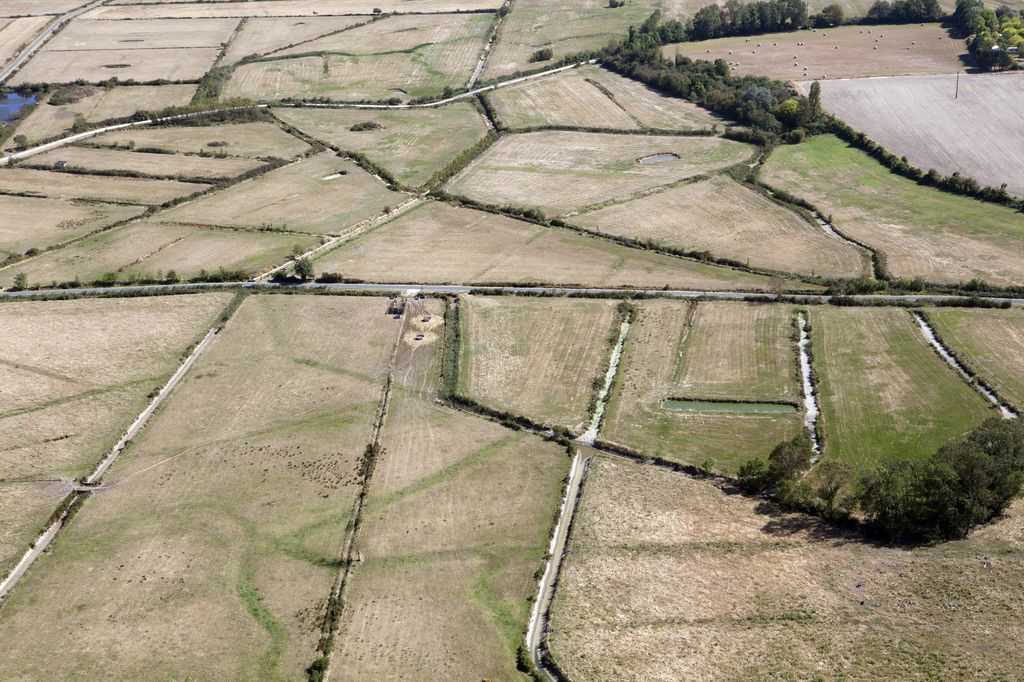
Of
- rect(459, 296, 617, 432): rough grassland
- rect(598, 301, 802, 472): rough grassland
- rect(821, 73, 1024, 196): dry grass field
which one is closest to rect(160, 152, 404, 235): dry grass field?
rect(459, 296, 617, 432): rough grassland

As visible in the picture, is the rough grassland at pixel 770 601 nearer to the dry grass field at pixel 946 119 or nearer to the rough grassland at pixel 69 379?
the rough grassland at pixel 69 379

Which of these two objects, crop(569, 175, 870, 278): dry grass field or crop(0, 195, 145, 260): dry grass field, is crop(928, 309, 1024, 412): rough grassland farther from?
crop(0, 195, 145, 260): dry grass field

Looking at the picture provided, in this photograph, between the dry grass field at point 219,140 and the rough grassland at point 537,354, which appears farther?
the dry grass field at point 219,140

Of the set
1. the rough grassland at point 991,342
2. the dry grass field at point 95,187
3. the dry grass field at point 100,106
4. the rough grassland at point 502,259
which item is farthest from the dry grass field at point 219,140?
the rough grassland at point 991,342

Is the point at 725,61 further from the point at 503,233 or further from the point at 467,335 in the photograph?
the point at 467,335

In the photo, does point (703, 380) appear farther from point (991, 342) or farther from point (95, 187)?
point (95, 187)

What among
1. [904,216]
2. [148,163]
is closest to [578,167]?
[904,216]

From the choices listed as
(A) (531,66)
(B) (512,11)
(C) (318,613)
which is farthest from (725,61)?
(C) (318,613)
